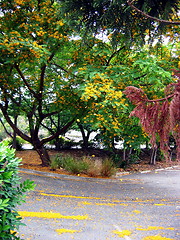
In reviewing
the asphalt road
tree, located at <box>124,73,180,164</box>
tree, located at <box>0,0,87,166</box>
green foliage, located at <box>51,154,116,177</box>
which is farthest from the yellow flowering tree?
tree, located at <box>124,73,180,164</box>

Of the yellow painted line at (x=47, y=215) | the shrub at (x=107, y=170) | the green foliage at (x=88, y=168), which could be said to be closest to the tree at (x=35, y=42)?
the green foliage at (x=88, y=168)

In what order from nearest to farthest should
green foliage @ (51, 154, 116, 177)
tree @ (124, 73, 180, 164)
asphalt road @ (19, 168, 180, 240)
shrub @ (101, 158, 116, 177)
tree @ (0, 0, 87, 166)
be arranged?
tree @ (124, 73, 180, 164), asphalt road @ (19, 168, 180, 240), tree @ (0, 0, 87, 166), green foliage @ (51, 154, 116, 177), shrub @ (101, 158, 116, 177)

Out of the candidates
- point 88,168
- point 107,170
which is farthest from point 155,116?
point 107,170

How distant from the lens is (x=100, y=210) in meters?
6.02

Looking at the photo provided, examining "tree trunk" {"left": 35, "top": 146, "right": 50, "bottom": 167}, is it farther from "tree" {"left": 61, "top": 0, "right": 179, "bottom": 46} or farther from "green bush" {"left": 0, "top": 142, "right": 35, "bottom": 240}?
"green bush" {"left": 0, "top": 142, "right": 35, "bottom": 240}

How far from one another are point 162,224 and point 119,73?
4.97m

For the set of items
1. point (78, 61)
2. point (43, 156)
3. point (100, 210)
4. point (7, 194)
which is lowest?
point (100, 210)

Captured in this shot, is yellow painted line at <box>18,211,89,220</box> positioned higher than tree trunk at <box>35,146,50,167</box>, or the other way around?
tree trunk at <box>35,146,50,167</box>

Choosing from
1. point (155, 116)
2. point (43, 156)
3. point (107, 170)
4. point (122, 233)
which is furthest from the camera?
point (43, 156)

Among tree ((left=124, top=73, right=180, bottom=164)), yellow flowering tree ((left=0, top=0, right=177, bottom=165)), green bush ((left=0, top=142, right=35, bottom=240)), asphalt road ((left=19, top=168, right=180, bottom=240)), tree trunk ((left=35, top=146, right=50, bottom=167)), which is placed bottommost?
asphalt road ((left=19, top=168, right=180, bottom=240))

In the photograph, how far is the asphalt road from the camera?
4.31 m

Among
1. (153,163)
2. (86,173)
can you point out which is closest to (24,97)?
(86,173)

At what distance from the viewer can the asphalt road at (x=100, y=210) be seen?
14.1 ft

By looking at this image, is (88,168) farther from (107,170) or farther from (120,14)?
(120,14)
